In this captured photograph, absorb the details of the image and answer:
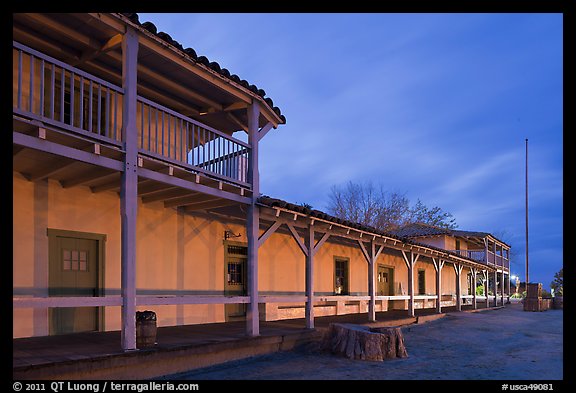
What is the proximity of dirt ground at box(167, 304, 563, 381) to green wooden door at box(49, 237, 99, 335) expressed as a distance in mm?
2762

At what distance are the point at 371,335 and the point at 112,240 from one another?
5291 mm

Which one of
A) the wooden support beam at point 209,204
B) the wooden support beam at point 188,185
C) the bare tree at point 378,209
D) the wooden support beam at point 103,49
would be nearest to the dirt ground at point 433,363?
the wooden support beam at point 188,185

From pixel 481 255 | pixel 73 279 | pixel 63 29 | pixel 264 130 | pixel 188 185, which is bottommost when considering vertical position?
pixel 481 255

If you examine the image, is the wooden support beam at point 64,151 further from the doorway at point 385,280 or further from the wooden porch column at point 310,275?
the doorway at point 385,280

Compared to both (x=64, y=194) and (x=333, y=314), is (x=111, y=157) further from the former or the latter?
(x=333, y=314)

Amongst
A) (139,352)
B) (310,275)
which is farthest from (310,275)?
(139,352)

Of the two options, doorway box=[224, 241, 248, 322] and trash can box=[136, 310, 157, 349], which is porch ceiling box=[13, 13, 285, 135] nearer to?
doorway box=[224, 241, 248, 322]

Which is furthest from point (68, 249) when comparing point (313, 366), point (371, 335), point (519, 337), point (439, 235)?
point (439, 235)

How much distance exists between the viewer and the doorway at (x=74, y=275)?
8.79m

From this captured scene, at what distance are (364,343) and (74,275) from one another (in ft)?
18.0

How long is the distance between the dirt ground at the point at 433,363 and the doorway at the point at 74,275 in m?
2.76

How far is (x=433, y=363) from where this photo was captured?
9656mm

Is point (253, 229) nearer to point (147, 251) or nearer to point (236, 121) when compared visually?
point (147, 251)

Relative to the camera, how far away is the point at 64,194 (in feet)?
29.8
